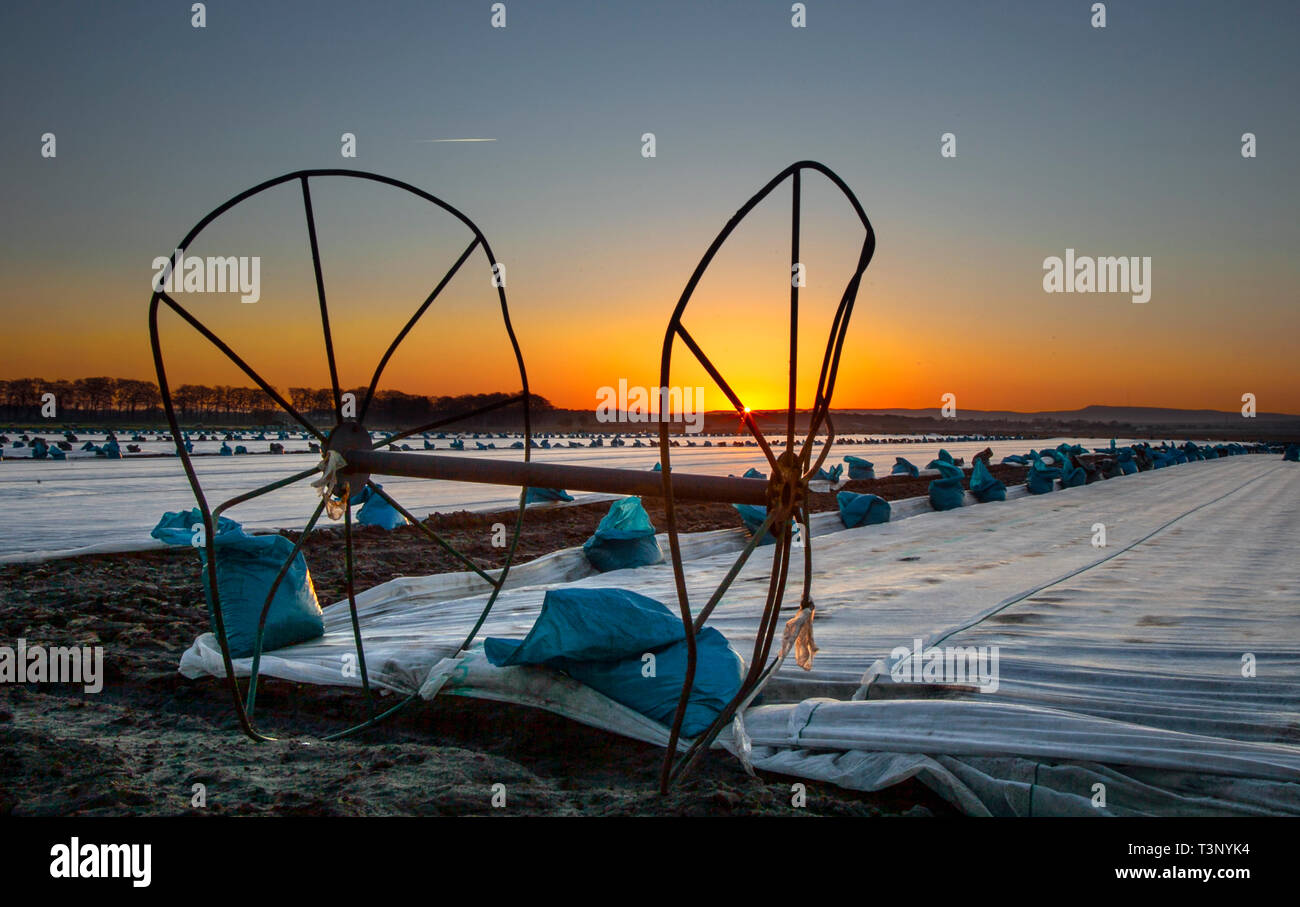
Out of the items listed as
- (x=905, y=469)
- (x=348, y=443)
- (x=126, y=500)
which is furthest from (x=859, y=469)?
(x=348, y=443)

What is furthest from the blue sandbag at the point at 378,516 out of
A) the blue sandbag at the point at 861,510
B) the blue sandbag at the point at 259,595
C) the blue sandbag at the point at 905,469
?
the blue sandbag at the point at 905,469

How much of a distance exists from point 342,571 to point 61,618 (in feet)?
6.52

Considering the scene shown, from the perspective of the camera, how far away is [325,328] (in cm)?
293

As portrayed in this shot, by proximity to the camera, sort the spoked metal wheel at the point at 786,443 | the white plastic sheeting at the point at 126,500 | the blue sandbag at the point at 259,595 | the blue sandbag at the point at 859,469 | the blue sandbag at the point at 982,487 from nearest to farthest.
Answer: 1. the spoked metal wheel at the point at 786,443
2. the blue sandbag at the point at 259,595
3. the white plastic sheeting at the point at 126,500
4. the blue sandbag at the point at 982,487
5. the blue sandbag at the point at 859,469

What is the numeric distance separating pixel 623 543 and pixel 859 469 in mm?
9438

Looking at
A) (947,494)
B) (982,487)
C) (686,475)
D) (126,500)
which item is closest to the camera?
(686,475)

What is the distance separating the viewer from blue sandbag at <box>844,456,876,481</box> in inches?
545

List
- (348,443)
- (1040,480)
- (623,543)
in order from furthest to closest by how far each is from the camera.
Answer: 1. (1040,480)
2. (623,543)
3. (348,443)

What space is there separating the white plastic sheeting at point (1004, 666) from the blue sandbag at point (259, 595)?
0.34ft

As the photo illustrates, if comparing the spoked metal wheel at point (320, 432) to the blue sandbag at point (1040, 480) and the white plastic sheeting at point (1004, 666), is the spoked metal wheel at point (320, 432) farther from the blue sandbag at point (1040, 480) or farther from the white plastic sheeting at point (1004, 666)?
the blue sandbag at point (1040, 480)

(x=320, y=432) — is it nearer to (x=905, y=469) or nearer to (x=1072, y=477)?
(x=1072, y=477)

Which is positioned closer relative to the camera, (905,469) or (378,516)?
(378,516)

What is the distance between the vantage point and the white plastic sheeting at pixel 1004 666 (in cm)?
196

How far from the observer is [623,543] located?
224 inches
